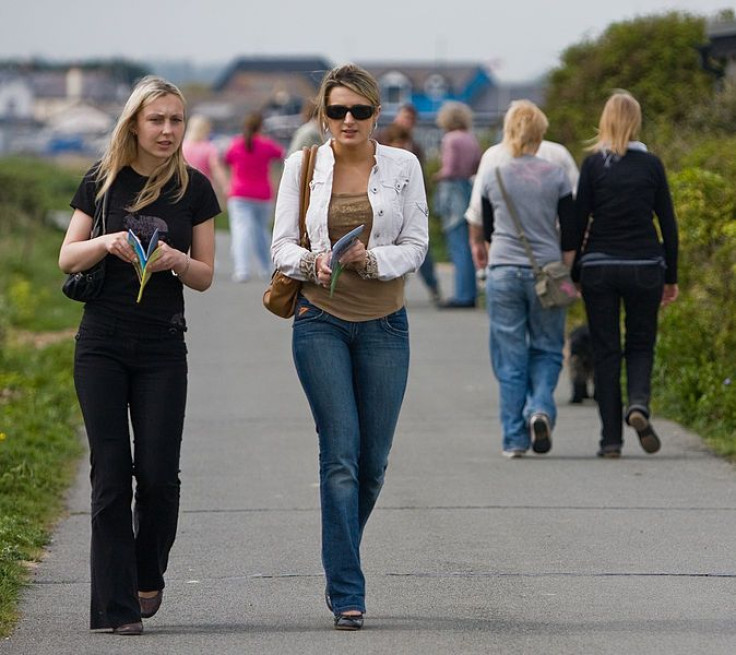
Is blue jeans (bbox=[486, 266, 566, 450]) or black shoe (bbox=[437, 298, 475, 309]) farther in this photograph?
black shoe (bbox=[437, 298, 475, 309])

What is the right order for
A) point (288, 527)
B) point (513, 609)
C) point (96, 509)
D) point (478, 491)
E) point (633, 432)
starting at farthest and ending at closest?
point (633, 432) → point (478, 491) → point (288, 527) → point (513, 609) → point (96, 509)

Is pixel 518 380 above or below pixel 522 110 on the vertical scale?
below

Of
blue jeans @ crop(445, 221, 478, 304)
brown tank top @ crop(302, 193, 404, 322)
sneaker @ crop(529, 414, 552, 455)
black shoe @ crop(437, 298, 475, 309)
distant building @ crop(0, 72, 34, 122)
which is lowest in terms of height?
distant building @ crop(0, 72, 34, 122)

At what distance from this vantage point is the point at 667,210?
29.8 feet

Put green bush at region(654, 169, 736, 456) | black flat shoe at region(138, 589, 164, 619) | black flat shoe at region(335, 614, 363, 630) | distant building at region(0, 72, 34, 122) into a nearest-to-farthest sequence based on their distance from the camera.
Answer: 1. black flat shoe at region(335, 614, 363, 630)
2. black flat shoe at region(138, 589, 164, 619)
3. green bush at region(654, 169, 736, 456)
4. distant building at region(0, 72, 34, 122)

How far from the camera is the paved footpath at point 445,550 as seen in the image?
18.9 ft

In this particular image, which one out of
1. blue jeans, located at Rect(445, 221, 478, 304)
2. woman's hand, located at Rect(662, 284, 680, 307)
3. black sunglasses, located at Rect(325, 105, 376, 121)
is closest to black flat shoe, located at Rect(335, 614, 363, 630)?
black sunglasses, located at Rect(325, 105, 376, 121)

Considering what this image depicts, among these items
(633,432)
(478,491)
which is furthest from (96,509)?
(633,432)

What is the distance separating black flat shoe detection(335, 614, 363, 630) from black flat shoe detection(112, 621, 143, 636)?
2.20 feet

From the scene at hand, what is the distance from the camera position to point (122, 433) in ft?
18.8

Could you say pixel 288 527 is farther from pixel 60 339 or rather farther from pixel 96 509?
pixel 60 339

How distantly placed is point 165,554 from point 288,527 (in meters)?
1.80

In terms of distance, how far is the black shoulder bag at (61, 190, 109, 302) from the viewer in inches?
224

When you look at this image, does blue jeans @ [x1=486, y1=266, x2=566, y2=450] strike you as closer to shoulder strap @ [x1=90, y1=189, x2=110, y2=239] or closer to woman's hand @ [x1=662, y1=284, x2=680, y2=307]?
woman's hand @ [x1=662, y1=284, x2=680, y2=307]
